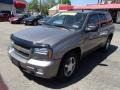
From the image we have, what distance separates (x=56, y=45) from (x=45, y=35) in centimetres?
58

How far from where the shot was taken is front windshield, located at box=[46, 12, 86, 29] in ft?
19.6

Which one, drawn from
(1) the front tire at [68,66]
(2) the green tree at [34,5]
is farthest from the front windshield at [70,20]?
(2) the green tree at [34,5]

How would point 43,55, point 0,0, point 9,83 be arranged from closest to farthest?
point 43,55 < point 9,83 < point 0,0

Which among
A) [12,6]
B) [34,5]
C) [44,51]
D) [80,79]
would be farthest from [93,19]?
[34,5]

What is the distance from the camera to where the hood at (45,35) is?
4843mm

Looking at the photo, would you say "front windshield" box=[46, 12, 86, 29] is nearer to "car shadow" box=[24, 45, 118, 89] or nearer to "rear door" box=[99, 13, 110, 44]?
"rear door" box=[99, 13, 110, 44]

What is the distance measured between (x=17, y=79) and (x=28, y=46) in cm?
109

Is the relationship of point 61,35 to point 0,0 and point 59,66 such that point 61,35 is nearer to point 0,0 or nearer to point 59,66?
A: point 59,66

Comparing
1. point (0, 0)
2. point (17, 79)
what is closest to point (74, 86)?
point (17, 79)

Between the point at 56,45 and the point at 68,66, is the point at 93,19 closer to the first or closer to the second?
the point at 68,66

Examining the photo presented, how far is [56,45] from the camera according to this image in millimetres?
4727

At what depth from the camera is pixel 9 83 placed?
5.07 meters

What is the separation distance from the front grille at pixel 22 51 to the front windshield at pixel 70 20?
61.1 inches

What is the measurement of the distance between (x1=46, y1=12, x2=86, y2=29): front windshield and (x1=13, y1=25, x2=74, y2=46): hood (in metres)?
0.40
